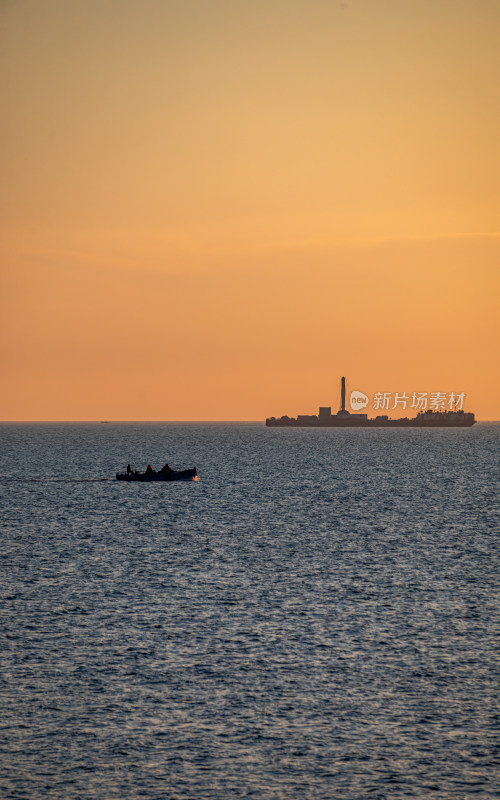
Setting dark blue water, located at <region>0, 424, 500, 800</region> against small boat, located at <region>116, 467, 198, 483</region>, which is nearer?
dark blue water, located at <region>0, 424, 500, 800</region>

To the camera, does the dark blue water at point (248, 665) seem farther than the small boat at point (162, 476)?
No

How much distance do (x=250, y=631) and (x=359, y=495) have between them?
3488 inches

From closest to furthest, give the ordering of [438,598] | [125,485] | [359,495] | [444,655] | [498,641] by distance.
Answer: [444,655]
[498,641]
[438,598]
[359,495]
[125,485]

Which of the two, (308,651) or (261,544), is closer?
(308,651)

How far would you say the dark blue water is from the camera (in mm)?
27969

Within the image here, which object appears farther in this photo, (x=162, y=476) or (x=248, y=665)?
(x=162, y=476)

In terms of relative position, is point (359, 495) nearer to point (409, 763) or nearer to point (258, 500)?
point (258, 500)

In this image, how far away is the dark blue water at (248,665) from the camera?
27969 mm

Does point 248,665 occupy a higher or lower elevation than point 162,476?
lower

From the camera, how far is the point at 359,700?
34.6 metres

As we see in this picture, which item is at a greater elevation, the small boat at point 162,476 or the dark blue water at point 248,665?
the small boat at point 162,476

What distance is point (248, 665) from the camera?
128 ft

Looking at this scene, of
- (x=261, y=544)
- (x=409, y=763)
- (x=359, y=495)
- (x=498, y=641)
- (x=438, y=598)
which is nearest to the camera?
(x=409, y=763)

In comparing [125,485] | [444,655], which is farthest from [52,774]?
[125,485]
